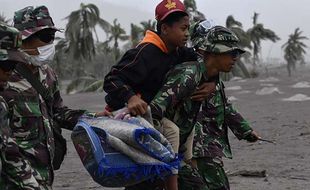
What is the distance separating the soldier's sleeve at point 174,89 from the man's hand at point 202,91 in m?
0.22

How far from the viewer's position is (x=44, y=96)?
10.2 ft

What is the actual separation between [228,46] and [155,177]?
106 cm

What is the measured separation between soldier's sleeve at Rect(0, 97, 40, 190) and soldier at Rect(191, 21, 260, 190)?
1.32 metres

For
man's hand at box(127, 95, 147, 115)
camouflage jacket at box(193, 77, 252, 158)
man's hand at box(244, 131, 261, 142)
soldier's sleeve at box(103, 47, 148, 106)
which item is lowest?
man's hand at box(244, 131, 261, 142)

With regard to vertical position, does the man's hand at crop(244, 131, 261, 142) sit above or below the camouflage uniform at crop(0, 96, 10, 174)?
below

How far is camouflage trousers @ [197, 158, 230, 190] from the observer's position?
3787 millimetres

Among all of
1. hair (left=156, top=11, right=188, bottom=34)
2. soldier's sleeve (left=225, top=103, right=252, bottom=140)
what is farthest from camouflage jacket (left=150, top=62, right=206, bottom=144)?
soldier's sleeve (left=225, top=103, right=252, bottom=140)

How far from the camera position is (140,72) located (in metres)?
2.95

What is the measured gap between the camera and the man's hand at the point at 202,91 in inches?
131

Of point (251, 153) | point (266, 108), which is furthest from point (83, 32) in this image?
point (251, 153)

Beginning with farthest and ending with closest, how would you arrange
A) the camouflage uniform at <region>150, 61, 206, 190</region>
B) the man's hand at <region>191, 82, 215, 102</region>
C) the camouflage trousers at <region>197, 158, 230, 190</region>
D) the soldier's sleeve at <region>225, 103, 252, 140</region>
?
the soldier's sleeve at <region>225, 103, 252, 140</region>
the camouflage trousers at <region>197, 158, 230, 190</region>
the man's hand at <region>191, 82, 215, 102</region>
the camouflage uniform at <region>150, 61, 206, 190</region>

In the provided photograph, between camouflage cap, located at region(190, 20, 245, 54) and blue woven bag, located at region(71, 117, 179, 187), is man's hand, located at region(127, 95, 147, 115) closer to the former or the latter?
blue woven bag, located at region(71, 117, 179, 187)

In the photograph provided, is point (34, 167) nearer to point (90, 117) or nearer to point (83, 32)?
point (90, 117)

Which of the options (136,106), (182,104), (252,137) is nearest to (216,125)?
(252,137)
